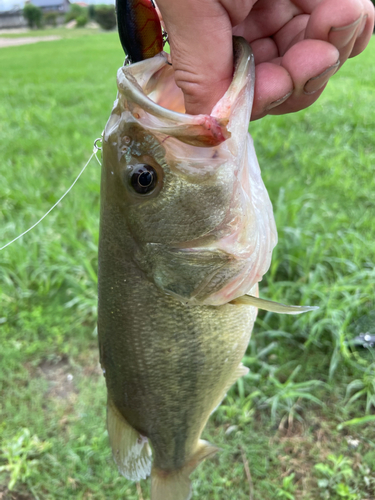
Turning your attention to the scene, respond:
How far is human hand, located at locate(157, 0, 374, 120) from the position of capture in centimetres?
97

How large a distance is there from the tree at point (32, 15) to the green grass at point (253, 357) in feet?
189

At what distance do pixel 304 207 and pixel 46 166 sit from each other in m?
3.29

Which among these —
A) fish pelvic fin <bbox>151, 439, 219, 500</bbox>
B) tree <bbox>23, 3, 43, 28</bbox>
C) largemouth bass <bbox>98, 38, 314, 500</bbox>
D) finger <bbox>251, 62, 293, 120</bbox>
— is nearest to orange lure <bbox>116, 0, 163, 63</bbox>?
largemouth bass <bbox>98, 38, 314, 500</bbox>

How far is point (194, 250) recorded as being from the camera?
1172 millimetres

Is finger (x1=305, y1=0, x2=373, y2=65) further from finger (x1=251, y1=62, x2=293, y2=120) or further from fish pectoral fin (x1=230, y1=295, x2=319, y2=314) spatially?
fish pectoral fin (x1=230, y1=295, x2=319, y2=314)

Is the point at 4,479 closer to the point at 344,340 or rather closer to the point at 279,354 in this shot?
the point at 279,354

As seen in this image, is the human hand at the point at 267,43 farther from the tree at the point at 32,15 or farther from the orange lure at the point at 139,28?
A: the tree at the point at 32,15

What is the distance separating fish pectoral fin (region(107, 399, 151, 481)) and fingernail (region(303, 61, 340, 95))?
A: 1350mm

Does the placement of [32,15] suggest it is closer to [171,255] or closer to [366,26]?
[366,26]

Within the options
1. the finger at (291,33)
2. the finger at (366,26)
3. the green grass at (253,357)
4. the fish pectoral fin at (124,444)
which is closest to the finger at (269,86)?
the finger at (366,26)

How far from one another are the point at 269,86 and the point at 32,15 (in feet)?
201

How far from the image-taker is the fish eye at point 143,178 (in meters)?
1.09

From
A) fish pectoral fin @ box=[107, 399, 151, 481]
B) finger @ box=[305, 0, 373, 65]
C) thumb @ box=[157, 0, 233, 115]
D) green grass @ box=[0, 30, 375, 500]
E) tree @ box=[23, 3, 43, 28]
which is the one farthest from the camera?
tree @ box=[23, 3, 43, 28]

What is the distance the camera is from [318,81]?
1259 millimetres
